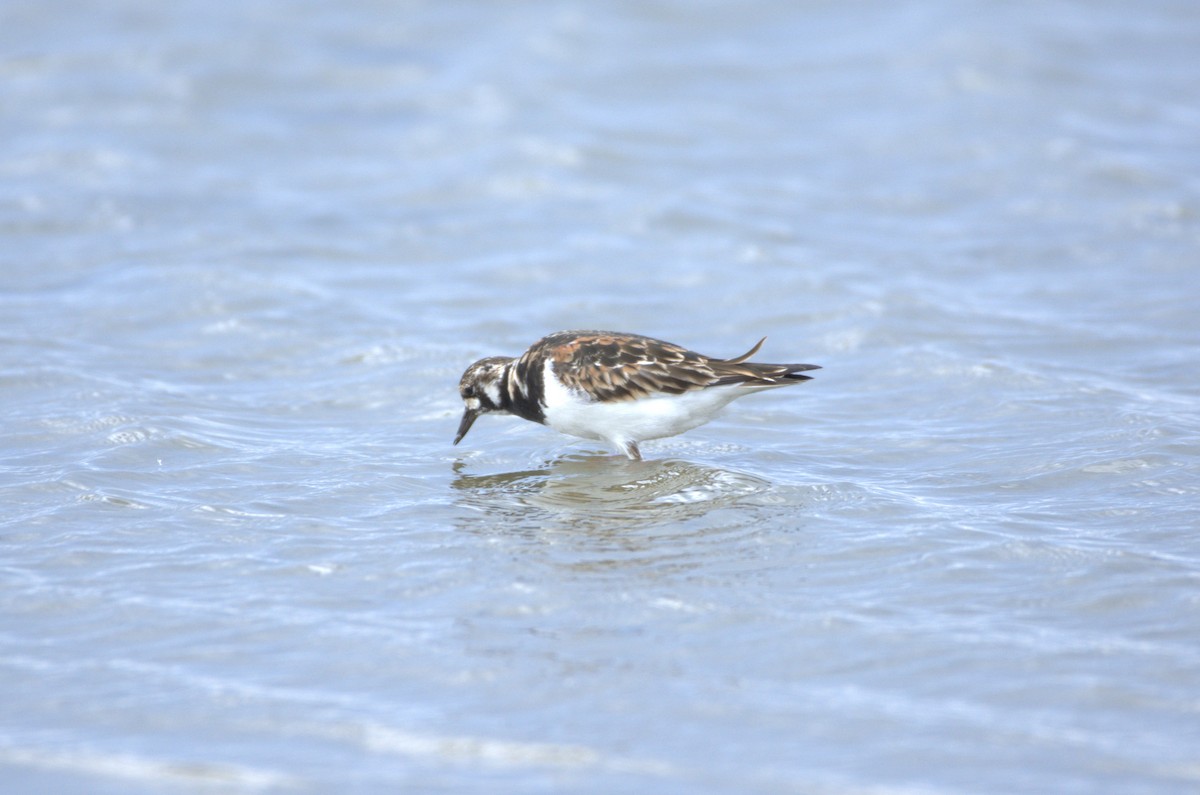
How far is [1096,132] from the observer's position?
1482 centimetres

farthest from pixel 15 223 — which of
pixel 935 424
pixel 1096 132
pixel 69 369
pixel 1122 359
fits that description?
pixel 1096 132

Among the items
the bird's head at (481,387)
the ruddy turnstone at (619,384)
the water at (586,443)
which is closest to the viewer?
the water at (586,443)

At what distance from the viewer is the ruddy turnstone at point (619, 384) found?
7.34m

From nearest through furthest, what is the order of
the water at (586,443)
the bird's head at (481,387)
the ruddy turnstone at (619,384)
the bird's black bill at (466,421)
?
the water at (586,443) → the ruddy turnstone at (619,384) → the bird's head at (481,387) → the bird's black bill at (466,421)

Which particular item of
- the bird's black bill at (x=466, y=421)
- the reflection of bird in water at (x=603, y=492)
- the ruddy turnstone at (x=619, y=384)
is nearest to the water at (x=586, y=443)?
the reflection of bird in water at (x=603, y=492)

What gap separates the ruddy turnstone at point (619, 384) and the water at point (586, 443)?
36 centimetres

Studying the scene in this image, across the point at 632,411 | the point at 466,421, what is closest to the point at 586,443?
the point at 466,421

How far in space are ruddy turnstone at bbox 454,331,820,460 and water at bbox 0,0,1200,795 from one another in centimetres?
36

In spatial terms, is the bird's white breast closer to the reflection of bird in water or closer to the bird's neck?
the bird's neck

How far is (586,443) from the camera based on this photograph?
8562mm

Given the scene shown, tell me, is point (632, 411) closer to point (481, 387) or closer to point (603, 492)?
point (603, 492)

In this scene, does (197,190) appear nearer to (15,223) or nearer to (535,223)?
(15,223)

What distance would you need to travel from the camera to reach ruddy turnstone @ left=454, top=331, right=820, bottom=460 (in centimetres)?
734

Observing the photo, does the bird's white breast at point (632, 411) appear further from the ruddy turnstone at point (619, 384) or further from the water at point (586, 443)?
the water at point (586, 443)
